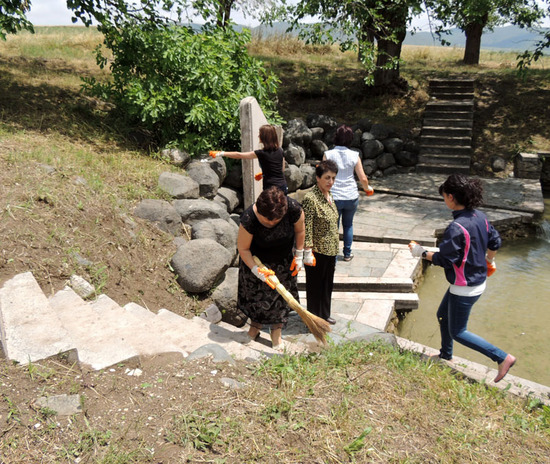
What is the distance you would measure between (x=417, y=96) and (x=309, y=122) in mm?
4487

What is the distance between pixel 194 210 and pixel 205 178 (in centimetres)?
113

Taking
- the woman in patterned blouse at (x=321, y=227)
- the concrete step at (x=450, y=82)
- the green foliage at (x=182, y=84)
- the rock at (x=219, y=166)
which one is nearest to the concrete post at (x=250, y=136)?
the rock at (x=219, y=166)

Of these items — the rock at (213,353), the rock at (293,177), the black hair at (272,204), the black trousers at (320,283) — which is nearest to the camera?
the rock at (213,353)

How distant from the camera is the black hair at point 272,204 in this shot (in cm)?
379

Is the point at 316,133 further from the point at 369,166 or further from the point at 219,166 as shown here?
the point at 219,166

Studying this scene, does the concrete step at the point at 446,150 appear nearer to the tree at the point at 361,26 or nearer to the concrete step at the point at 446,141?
the concrete step at the point at 446,141

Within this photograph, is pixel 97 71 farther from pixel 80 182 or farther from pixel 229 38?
pixel 80 182

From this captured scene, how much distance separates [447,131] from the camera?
1302cm

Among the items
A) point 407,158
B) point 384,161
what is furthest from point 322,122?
point 407,158

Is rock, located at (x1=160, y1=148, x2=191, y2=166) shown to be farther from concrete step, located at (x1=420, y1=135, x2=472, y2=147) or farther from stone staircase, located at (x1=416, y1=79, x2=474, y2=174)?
concrete step, located at (x1=420, y1=135, x2=472, y2=147)

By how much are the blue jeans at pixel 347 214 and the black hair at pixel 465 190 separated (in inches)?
81.5

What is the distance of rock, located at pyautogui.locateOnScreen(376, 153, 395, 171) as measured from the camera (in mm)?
12500

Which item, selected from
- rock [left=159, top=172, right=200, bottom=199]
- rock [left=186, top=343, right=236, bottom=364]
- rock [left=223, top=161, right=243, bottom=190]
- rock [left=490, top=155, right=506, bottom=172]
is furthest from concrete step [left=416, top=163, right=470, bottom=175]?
rock [left=186, top=343, right=236, bottom=364]

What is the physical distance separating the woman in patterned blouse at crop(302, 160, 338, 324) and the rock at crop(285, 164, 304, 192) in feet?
17.0
